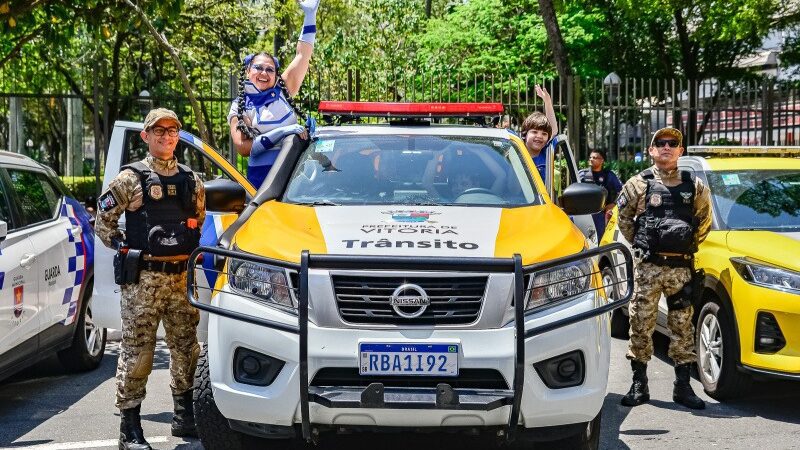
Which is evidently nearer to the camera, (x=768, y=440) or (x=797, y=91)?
(x=768, y=440)

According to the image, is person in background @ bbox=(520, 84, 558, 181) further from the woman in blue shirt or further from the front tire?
the front tire

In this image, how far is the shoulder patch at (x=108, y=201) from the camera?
5.77 m

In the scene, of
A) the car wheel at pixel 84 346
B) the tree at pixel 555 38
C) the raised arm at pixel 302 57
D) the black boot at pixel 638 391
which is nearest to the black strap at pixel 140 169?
the raised arm at pixel 302 57

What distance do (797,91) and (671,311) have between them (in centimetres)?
1186

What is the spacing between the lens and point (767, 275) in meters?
6.74

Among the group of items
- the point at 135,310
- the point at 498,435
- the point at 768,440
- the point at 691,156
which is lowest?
the point at 768,440

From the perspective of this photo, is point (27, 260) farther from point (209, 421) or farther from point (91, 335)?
point (209, 421)

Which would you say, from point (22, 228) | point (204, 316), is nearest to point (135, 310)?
point (204, 316)

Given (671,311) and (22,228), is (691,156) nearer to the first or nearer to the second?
(671,311)

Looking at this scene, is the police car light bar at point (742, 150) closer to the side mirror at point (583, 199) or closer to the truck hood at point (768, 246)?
the truck hood at point (768, 246)

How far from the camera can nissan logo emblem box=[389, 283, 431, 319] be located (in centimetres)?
462

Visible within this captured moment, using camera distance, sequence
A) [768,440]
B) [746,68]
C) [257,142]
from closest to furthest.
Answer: [768,440]
[257,142]
[746,68]

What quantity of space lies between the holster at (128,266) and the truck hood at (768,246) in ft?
12.5

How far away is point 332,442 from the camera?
6035mm
